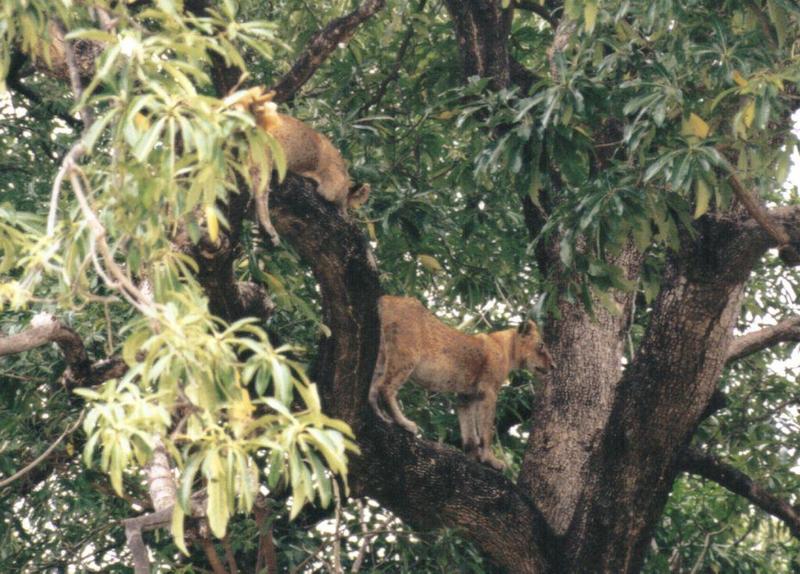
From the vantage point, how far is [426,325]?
8.74 meters

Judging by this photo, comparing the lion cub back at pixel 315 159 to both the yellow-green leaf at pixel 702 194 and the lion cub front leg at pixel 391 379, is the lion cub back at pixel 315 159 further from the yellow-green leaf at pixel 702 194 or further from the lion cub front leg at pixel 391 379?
the yellow-green leaf at pixel 702 194

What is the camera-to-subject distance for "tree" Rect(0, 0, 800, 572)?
4289mm

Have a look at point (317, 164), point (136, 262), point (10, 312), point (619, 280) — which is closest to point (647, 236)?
point (619, 280)

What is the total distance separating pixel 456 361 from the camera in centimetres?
912

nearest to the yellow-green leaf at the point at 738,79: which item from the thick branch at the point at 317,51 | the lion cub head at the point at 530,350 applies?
the thick branch at the point at 317,51

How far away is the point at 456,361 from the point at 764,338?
2.11 m

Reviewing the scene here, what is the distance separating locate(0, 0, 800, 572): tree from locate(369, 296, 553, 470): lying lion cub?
36cm

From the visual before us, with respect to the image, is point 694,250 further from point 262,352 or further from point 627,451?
point 262,352

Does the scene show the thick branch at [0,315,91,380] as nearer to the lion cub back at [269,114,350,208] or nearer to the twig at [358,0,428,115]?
the lion cub back at [269,114,350,208]

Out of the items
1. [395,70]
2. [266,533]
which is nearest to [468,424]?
[266,533]

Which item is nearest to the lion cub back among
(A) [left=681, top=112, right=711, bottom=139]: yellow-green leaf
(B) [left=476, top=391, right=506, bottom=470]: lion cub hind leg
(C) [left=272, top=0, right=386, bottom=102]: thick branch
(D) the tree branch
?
(C) [left=272, top=0, right=386, bottom=102]: thick branch

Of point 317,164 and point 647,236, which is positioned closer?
point 647,236

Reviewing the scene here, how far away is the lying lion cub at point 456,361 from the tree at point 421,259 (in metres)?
0.36

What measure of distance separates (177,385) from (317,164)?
14.2 ft
